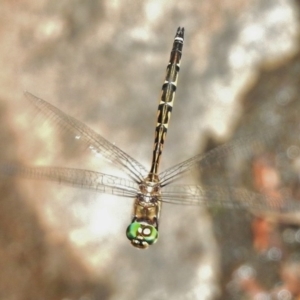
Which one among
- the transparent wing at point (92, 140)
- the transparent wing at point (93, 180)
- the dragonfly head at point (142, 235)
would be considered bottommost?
the dragonfly head at point (142, 235)

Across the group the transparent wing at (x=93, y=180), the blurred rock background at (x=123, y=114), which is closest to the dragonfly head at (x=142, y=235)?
the transparent wing at (x=93, y=180)

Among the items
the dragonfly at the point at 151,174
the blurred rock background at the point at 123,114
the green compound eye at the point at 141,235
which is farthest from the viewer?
the blurred rock background at the point at 123,114

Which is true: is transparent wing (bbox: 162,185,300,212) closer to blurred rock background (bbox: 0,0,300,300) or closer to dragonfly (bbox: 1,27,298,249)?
dragonfly (bbox: 1,27,298,249)

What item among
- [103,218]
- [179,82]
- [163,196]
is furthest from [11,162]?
[179,82]

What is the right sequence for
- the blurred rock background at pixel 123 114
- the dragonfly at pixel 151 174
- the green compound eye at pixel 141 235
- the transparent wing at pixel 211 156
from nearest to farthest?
the green compound eye at pixel 141 235 < the dragonfly at pixel 151 174 < the transparent wing at pixel 211 156 < the blurred rock background at pixel 123 114

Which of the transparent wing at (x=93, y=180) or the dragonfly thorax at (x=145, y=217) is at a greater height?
the transparent wing at (x=93, y=180)

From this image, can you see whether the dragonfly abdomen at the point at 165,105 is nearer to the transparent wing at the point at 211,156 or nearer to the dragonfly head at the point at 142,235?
the transparent wing at the point at 211,156

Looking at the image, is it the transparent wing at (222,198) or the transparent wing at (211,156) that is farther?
the transparent wing at (211,156)
